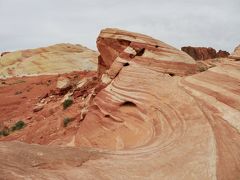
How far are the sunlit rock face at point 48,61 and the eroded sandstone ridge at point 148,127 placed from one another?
28.8m

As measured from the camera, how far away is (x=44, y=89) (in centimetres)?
3234

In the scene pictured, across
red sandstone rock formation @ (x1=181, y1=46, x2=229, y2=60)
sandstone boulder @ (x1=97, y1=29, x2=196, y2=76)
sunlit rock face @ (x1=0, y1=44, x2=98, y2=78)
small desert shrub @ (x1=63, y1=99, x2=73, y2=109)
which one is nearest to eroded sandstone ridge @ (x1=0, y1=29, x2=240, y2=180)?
sandstone boulder @ (x1=97, y1=29, x2=196, y2=76)

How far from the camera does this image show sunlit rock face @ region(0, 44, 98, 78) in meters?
45.1

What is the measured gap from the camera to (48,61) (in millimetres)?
46594

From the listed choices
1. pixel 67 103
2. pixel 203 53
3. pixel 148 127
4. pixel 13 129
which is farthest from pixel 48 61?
pixel 148 127

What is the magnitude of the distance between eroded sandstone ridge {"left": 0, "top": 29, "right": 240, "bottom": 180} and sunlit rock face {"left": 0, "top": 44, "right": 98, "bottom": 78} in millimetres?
28795

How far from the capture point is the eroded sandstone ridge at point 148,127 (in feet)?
21.1

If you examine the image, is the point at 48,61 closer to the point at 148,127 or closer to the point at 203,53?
the point at 203,53

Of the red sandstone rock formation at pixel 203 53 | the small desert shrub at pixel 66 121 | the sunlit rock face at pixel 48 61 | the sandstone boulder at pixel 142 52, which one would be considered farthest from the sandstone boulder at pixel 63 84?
the red sandstone rock formation at pixel 203 53

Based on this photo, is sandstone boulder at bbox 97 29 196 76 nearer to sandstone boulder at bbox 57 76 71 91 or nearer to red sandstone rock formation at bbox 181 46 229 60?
sandstone boulder at bbox 57 76 71 91

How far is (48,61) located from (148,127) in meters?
37.7

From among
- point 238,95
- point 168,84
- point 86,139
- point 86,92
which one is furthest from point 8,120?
point 238,95

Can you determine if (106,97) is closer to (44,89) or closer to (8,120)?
(8,120)

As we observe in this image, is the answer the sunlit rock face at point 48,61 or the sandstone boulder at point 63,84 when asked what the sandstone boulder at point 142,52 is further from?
the sunlit rock face at point 48,61
